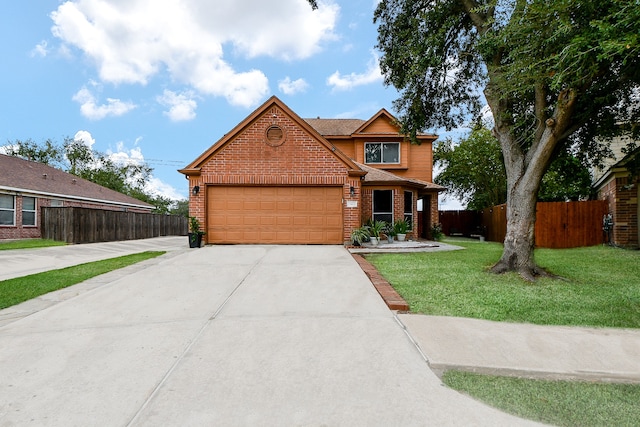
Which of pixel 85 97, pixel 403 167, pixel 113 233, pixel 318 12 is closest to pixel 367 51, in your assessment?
pixel 318 12

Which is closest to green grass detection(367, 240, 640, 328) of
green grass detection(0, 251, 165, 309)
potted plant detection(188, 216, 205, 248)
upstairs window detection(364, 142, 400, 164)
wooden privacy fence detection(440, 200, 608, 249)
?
wooden privacy fence detection(440, 200, 608, 249)

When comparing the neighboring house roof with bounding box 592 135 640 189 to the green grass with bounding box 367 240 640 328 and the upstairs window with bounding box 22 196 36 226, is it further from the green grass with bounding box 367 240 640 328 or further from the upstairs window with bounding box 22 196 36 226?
the upstairs window with bounding box 22 196 36 226

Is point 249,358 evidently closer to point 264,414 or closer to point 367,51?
point 264,414

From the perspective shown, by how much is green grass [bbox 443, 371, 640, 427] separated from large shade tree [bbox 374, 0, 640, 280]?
4319 millimetres

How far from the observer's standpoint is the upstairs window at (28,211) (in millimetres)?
17344

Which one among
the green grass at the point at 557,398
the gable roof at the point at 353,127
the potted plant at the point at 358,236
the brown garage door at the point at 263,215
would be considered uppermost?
the gable roof at the point at 353,127

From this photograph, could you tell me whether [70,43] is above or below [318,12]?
above

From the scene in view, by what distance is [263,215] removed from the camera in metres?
13.0

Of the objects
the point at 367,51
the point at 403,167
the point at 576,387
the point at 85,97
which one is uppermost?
the point at 85,97

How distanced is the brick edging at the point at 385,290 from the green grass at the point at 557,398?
1.79 m

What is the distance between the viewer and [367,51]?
10805 millimetres

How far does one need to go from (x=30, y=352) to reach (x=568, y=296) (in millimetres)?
7276

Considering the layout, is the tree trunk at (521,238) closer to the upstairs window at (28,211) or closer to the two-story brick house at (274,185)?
the two-story brick house at (274,185)

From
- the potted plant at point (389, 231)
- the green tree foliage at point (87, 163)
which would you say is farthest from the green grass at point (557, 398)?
the green tree foliage at point (87, 163)
